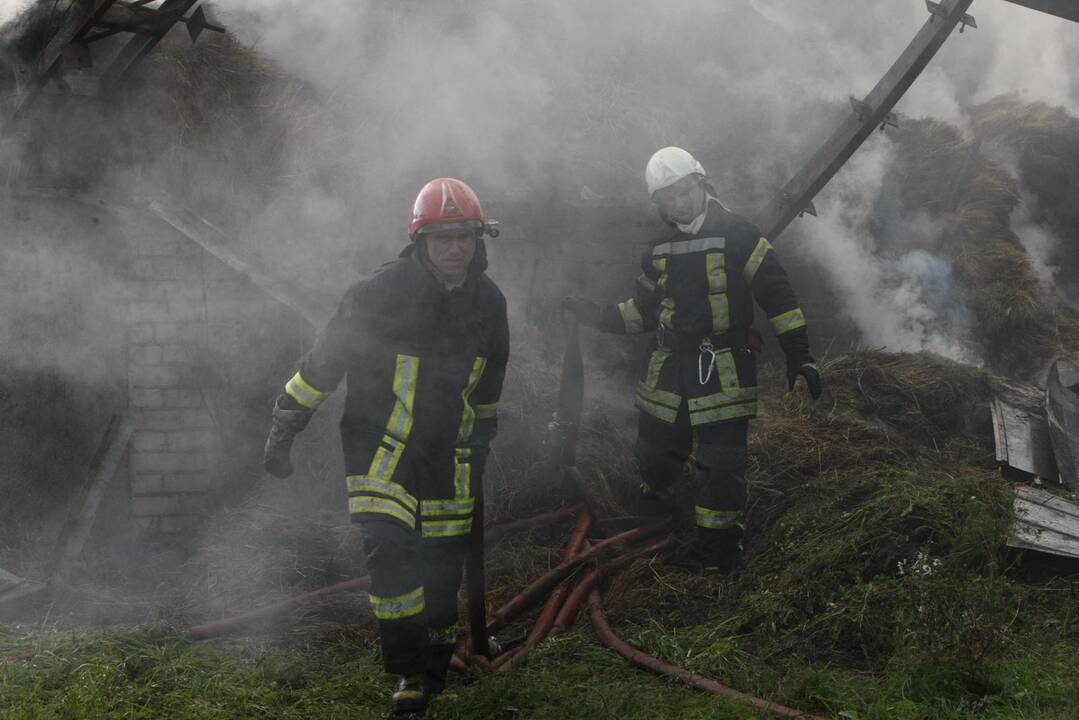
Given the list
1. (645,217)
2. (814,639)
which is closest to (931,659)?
(814,639)

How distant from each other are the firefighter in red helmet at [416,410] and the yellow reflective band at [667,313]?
5.51 feet

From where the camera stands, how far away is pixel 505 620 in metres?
4.64

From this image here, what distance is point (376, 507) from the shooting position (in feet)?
12.4

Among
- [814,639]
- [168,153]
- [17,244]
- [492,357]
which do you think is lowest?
[814,639]

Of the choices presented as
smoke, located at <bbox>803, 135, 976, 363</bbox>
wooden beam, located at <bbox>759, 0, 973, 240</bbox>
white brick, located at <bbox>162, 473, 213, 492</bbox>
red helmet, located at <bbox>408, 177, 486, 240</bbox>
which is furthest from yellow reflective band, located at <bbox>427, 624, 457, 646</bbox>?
smoke, located at <bbox>803, 135, 976, 363</bbox>

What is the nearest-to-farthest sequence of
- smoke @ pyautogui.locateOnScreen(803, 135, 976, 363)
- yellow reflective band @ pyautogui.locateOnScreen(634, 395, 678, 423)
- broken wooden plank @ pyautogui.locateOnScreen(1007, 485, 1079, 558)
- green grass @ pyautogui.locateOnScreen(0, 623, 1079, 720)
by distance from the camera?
1. green grass @ pyautogui.locateOnScreen(0, 623, 1079, 720)
2. broken wooden plank @ pyautogui.locateOnScreen(1007, 485, 1079, 558)
3. yellow reflective band @ pyautogui.locateOnScreen(634, 395, 678, 423)
4. smoke @ pyautogui.locateOnScreen(803, 135, 976, 363)

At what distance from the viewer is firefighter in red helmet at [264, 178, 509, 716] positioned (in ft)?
12.4

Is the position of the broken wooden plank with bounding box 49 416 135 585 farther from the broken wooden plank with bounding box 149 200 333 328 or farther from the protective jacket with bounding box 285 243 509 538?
the protective jacket with bounding box 285 243 509 538

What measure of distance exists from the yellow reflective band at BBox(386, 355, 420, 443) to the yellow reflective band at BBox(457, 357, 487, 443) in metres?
0.25

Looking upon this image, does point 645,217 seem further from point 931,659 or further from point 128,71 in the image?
point 931,659

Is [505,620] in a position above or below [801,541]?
below

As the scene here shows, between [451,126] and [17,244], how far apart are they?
326 cm

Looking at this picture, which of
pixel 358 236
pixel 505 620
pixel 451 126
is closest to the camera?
pixel 505 620

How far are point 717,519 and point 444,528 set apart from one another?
5.91 ft
